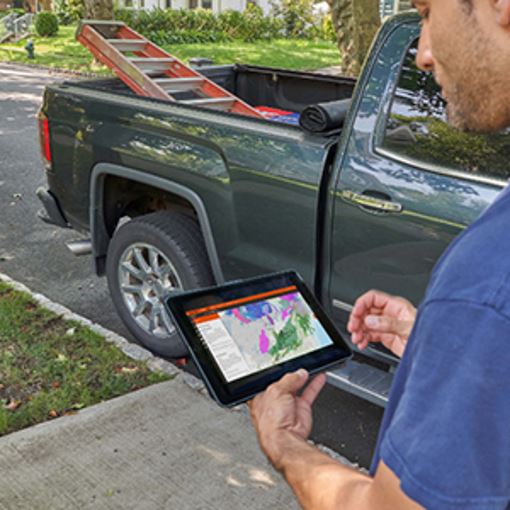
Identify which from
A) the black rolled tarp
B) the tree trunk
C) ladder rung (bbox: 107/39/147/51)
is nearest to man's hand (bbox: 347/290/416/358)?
the black rolled tarp

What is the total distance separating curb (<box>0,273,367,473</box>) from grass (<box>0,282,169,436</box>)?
50mm

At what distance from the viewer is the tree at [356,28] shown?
11.2 m

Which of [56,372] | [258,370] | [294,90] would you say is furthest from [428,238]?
[294,90]

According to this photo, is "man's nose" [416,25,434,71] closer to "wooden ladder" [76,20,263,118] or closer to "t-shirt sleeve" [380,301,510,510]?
"t-shirt sleeve" [380,301,510,510]

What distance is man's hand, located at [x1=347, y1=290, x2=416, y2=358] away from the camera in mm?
1735

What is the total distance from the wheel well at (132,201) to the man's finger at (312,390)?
2.64 meters

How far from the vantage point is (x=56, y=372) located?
3.96m

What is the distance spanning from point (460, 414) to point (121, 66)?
14.9ft

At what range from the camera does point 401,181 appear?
9.96ft

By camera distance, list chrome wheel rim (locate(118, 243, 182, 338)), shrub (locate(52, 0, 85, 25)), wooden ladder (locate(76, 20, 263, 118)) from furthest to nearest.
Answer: shrub (locate(52, 0, 85, 25))
wooden ladder (locate(76, 20, 263, 118))
chrome wheel rim (locate(118, 243, 182, 338))

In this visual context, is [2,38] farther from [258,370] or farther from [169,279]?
[258,370]

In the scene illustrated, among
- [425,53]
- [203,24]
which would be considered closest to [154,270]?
[425,53]

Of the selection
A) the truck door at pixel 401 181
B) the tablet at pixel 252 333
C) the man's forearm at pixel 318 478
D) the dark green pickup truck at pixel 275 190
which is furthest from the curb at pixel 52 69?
the man's forearm at pixel 318 478

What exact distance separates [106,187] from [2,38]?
27361 millimetres
